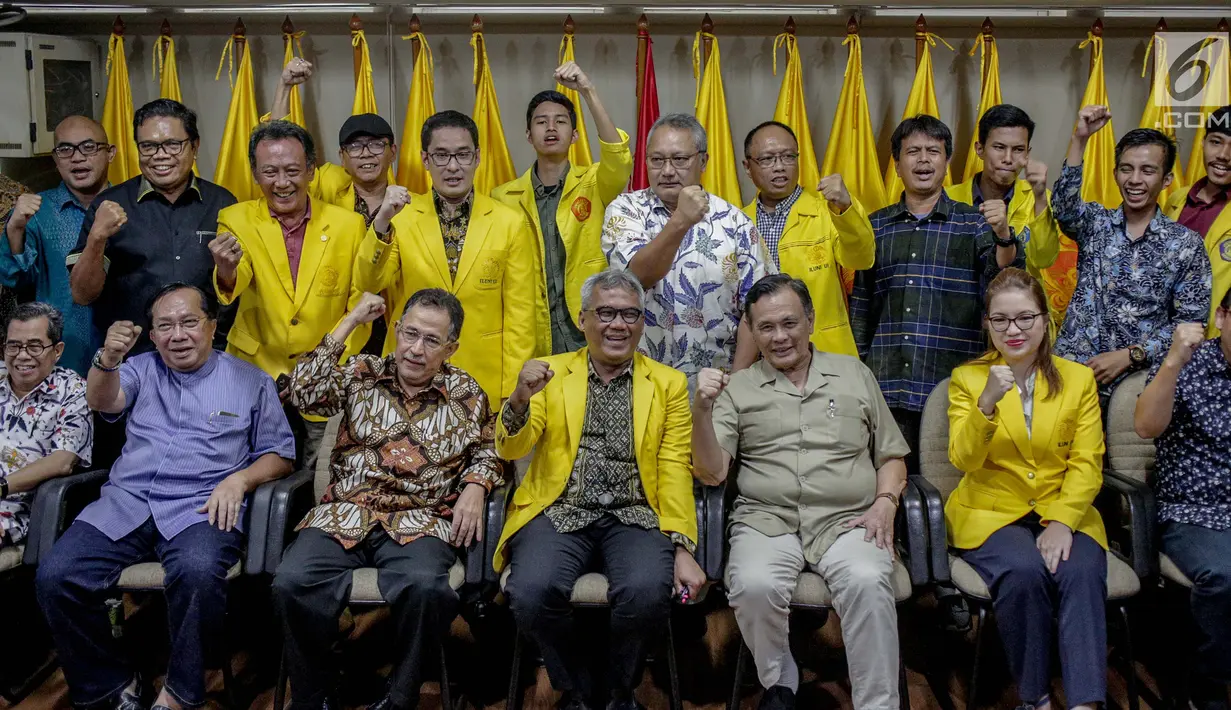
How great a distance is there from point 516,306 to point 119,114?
87.0 inches

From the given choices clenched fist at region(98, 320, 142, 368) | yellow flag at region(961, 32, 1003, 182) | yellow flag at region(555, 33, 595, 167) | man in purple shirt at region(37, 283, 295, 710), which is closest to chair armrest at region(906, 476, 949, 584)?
man in purple shirt at region(37, 283, 295, 710)

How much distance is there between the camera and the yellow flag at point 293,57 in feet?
15.2

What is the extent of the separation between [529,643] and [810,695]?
2.91 feet

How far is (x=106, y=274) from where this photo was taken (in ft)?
12.1

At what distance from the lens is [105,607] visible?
3117mm

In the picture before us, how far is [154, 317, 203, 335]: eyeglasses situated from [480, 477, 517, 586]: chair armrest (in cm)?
103

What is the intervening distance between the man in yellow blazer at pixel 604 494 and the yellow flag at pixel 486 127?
5.43 feet

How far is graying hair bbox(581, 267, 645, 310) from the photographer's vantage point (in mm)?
3088

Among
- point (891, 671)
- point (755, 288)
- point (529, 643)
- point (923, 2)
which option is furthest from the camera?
point (923, 2)

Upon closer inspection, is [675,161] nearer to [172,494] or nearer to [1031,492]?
[1031,492]

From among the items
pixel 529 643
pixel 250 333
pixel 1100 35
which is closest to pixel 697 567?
pixel 529 643

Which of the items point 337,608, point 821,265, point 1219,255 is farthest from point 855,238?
point 337,608

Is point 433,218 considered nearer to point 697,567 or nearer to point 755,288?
point 755,288

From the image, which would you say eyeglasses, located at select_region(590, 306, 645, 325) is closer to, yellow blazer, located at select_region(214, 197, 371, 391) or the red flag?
yellow blazer, located at select_region(214, 197, 371, 391)
